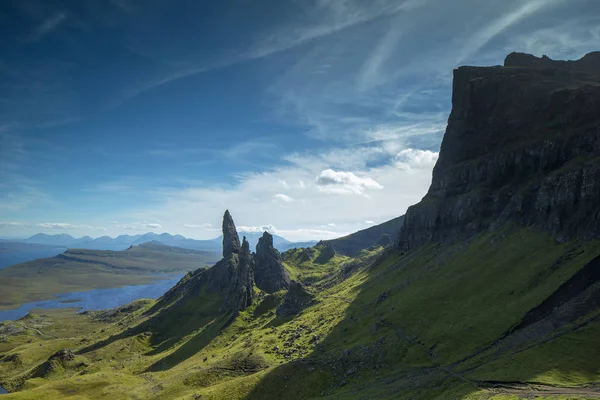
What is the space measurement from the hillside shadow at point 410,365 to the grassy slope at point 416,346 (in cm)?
32

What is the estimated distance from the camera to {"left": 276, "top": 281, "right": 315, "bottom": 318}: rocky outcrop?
7131 inches

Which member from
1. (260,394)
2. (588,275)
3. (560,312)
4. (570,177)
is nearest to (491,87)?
(570,177)

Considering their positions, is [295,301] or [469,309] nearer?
[469,309]

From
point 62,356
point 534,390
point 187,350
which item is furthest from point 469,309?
point 62,356

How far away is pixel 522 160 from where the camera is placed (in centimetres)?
15288

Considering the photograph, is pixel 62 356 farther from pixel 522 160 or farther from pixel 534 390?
pixel 522 160

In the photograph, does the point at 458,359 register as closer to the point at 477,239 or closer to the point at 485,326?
the point at 485,326

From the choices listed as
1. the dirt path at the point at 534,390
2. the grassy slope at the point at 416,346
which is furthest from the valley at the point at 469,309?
the grassy slope at the point at 416,346

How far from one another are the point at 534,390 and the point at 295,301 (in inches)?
5243

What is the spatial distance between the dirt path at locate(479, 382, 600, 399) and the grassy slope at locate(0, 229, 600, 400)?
1.17 meters

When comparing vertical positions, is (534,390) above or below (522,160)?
below

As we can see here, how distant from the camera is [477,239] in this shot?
14425cm

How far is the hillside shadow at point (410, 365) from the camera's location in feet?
217

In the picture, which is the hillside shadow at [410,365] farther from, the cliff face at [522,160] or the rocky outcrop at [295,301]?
the rocky outcrop at [295,301]
